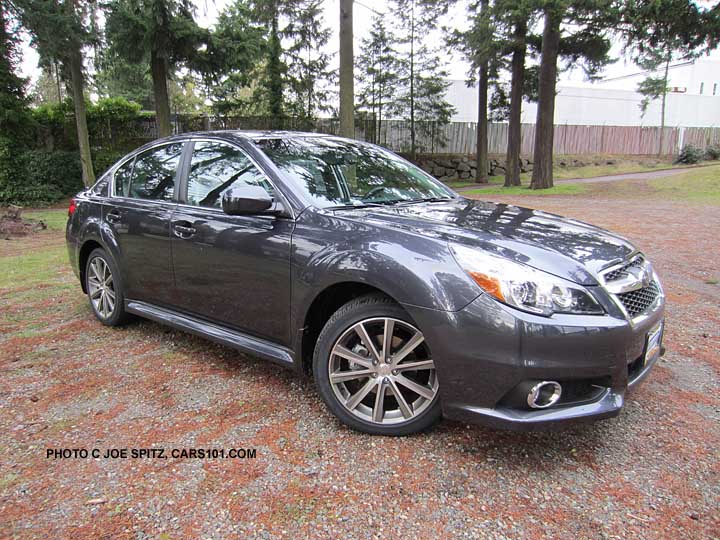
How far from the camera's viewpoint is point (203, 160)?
363cm

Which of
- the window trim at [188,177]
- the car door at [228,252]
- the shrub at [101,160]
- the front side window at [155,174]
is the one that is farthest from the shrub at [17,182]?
the car door at [228,252]

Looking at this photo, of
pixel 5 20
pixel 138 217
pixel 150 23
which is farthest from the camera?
pixel 5 20

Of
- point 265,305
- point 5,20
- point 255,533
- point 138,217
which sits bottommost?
point 255,533

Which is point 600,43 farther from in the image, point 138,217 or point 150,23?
point 138,217

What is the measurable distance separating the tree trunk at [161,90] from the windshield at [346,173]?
11.8 metres

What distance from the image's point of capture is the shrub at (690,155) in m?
31.0

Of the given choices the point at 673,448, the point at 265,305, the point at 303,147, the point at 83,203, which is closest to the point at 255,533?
the point at 265,305

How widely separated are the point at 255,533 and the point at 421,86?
2610 cm

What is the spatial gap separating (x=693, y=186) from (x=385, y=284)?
1866 centimetres

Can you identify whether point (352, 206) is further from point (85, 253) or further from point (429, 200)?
point (85, 253)

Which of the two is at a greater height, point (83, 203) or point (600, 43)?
point (600, 43)

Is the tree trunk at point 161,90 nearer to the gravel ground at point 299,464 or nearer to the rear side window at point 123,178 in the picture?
the rear side window at point 123,178

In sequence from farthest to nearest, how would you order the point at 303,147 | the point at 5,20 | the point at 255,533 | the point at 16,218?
the point at 5,20 → the point at 16,218 → the point at 303,147 → the point at 255,533

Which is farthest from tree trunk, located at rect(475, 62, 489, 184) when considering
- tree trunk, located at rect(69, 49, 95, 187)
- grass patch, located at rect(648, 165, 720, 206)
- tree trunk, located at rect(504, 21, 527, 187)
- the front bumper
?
the front bumper
